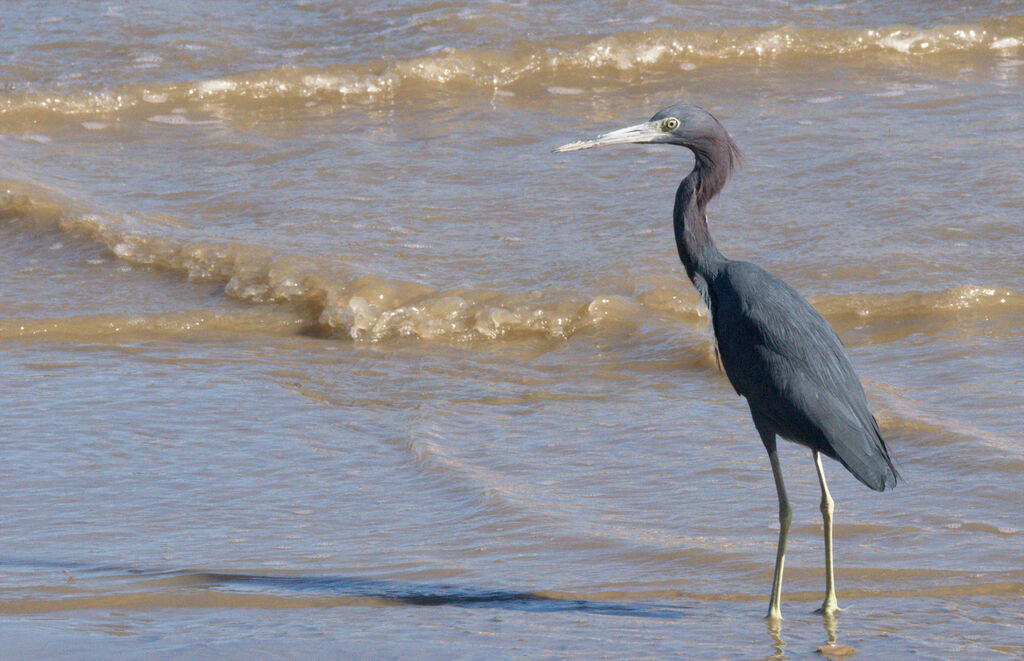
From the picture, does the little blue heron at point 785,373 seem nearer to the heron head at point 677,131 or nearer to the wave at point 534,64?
the heron head at point 677,131

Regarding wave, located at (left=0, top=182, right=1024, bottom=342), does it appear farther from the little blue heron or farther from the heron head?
the little blue heron

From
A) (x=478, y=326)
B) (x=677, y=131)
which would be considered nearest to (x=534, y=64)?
(x=478, y=326)

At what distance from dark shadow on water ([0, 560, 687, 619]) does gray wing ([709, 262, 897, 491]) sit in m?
0.65

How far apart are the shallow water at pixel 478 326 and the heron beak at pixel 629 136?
1.25m

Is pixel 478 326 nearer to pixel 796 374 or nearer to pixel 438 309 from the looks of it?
pixel 438 309

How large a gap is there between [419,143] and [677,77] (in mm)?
2589

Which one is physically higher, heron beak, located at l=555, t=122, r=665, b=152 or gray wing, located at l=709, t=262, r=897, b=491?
heron beak, located at l=555, t=122, r=665, b=152

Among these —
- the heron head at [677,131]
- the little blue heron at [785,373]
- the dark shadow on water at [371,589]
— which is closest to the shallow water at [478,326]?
the dark shadow on water at [371,589]

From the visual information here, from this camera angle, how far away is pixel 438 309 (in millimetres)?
7289

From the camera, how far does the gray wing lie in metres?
4.13

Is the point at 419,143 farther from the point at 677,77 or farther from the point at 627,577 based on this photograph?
the point at 627,577

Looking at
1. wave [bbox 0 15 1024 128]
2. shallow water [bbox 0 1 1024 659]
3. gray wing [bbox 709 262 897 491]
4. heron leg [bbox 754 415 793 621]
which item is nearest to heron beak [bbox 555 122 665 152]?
gray wing [bbox 709 262 897 491]

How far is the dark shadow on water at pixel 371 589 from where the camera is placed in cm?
418

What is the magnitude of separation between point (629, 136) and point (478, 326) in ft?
8.49
